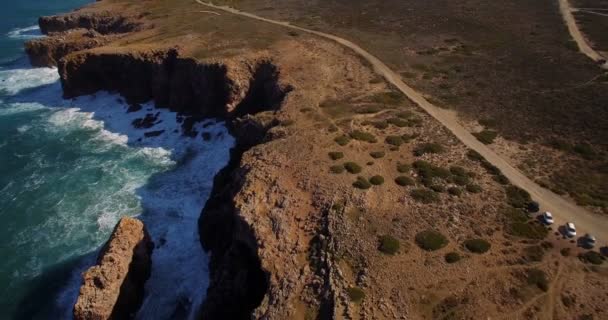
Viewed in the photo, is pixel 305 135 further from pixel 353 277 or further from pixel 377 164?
pixel 353 277

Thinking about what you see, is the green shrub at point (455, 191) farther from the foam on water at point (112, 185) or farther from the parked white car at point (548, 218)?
the foam on water at point (112, 185)

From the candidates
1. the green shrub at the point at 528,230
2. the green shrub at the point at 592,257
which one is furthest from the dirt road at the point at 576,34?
the green shrub at the point at 592,257

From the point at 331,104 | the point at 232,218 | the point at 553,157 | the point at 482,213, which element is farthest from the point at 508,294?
the point at 331,104

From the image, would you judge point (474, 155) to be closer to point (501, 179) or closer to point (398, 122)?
point (501, 179)

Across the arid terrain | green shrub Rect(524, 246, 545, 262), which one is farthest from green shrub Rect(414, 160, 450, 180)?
green shrub Rect(524, 246, 545, 262)

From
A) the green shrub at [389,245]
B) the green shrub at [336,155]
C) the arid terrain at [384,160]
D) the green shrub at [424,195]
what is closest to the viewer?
the arid terrain at [384,160]

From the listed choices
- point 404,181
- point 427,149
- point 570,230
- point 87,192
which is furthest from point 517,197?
point 87,192
